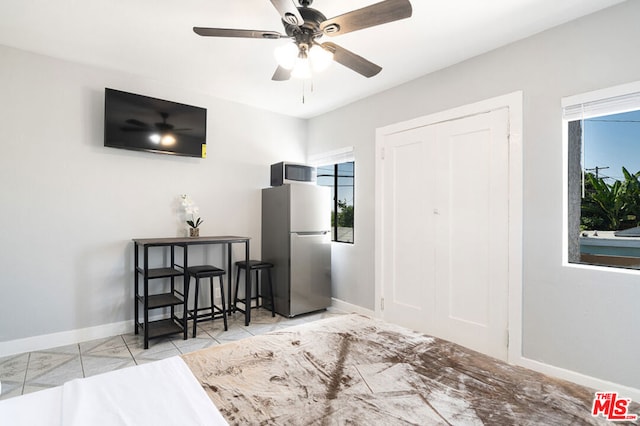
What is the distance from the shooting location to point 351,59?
203cm

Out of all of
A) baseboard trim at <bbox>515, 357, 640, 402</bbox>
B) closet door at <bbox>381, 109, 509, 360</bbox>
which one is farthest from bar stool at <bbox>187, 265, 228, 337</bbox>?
baseboard trim at <bbox>515, 357, 640, 402</bbox>

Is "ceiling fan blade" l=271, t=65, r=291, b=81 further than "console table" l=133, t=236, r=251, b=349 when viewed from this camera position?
No

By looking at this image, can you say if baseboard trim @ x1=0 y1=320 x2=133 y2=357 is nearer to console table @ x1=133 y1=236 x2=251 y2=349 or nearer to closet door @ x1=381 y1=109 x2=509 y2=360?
console table @ x1=133 y1=236 x2=251 y2=349

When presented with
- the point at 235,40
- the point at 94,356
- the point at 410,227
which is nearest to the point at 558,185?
the point at 410,227

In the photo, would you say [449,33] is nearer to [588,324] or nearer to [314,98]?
[314,98]

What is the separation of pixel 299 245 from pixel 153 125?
2090 millimetres

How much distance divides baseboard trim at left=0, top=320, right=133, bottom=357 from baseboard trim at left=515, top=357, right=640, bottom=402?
3736 millimetres

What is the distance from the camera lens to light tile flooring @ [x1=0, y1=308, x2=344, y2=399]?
92.4 inches

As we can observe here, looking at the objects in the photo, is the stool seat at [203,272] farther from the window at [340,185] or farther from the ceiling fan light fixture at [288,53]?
the ceiling fan light fixture at [288,53]

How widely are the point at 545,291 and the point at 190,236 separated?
3.44 m

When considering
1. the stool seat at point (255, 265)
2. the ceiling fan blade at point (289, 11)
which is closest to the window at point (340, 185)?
the stool seat at point (255, 265)

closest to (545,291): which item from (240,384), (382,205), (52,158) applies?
(382,205)

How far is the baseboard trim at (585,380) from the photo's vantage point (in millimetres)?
2024

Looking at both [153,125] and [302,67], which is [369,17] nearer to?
[302,67]
